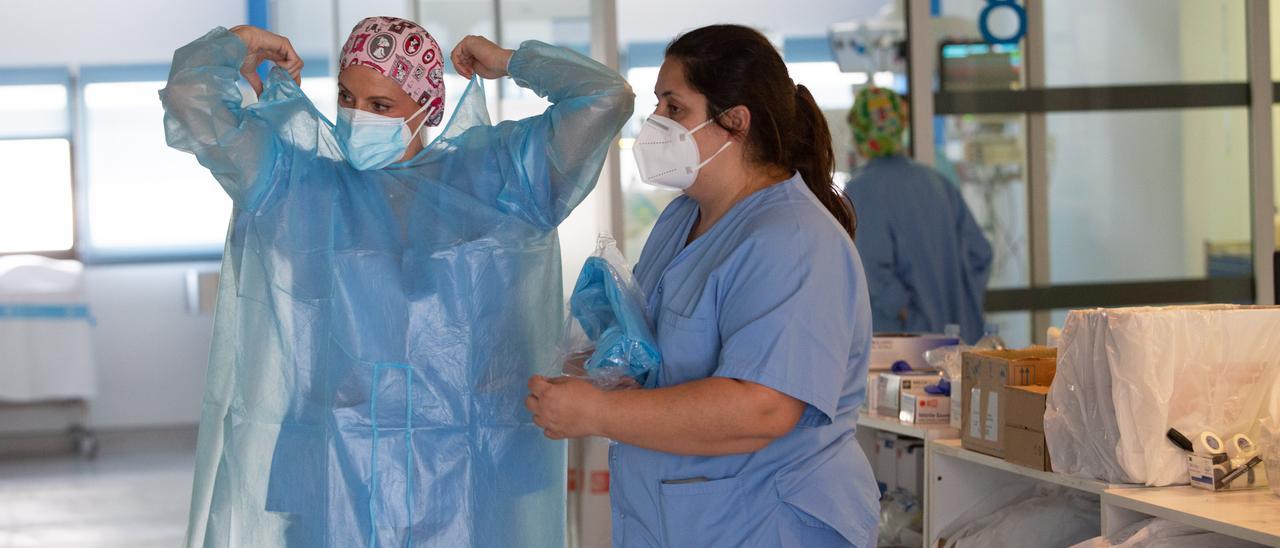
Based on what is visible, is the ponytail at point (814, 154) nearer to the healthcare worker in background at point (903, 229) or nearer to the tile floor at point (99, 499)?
the healthcare worker in background at point (903, 229)

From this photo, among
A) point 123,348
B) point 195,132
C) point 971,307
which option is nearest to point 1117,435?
point 195,132

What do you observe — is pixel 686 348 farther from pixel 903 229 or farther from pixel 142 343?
pixel 142 343

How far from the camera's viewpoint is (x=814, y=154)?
1.69m

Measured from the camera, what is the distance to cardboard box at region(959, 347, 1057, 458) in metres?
2.34

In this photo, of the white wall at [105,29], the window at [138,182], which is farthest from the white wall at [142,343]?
the white wall at [105,29]

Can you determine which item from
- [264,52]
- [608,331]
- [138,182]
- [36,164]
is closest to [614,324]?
[608,331]

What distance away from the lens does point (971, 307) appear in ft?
13.6

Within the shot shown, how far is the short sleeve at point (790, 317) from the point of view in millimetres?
1461

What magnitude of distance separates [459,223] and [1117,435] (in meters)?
1.11

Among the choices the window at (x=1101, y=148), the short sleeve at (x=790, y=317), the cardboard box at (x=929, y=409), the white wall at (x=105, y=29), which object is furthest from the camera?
the white wall at (x=105, y=29)

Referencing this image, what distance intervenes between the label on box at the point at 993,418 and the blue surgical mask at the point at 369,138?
1210mm

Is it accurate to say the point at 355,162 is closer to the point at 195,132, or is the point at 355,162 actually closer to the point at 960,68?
the point at 195,132

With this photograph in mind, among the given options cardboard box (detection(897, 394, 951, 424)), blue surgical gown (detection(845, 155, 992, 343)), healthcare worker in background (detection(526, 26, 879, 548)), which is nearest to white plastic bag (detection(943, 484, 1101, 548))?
cardboard box (detection(897, 394, 951, 424))

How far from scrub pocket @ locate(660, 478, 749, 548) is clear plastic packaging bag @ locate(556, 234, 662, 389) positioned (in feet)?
0.50
